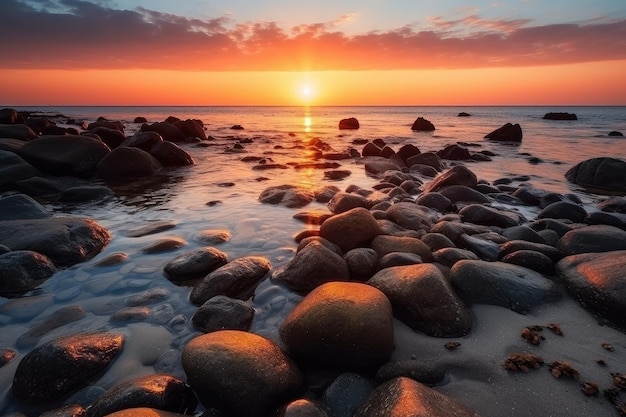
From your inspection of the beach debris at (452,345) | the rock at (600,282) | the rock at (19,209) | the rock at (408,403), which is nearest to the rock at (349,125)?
the rock at (19,209)

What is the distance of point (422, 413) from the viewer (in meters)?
1.83

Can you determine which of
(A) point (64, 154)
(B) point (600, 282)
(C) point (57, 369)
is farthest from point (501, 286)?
(A) point (64, 154)

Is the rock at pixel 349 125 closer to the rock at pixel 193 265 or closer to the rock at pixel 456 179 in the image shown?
the rock at pixel 456 179

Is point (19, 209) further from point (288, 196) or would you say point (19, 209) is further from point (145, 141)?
point (145, 141)

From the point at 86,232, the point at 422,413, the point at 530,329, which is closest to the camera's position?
the point at 422,413

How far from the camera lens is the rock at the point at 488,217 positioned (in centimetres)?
575

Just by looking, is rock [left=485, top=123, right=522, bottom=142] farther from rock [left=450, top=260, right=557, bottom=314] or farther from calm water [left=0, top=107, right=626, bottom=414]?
rock [left=450, top=260, right=557, bottom=314]

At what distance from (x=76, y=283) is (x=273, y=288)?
7.13 feet

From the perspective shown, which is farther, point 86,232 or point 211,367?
point 86,232

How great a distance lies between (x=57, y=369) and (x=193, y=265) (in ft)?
5.69

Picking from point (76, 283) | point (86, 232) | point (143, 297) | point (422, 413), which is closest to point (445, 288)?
point (422, 413)

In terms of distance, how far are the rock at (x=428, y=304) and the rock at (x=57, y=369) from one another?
236cm

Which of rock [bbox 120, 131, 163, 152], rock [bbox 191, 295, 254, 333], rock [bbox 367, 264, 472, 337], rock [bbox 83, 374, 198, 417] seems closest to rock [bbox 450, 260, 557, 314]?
rock [bbox 367, 264, 472, 337]

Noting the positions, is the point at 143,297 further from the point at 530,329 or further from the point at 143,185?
the point at 143,185
